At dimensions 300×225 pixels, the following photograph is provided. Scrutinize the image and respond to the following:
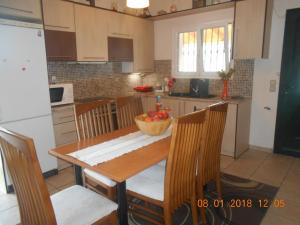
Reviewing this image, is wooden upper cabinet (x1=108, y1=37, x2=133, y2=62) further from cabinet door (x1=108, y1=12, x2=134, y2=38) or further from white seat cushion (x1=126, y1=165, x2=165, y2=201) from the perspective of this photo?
white seat cushion (x1=126, y1=165, x2=165, y2=201)

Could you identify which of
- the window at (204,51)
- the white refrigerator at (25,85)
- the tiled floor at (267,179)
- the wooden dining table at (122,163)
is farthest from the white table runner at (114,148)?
the window at (204,51)

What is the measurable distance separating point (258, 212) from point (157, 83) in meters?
3.01

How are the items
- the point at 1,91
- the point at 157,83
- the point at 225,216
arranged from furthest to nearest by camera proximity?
the point at 157,83 < the point at 1,91 < the point at 225,216

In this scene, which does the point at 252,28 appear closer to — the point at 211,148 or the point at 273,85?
the point at 273,85

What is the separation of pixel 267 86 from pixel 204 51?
1172mm

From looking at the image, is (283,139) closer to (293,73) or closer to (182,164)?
(293,73)

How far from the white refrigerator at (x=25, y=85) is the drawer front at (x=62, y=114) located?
0.35ft

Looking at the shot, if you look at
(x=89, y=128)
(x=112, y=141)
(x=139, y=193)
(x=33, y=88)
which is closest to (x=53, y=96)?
(x=33, y=88)

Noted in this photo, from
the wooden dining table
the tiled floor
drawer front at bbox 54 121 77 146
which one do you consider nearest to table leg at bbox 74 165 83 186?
the wooden dining table

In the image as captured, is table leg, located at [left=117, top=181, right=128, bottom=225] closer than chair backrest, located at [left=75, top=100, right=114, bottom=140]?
Yes

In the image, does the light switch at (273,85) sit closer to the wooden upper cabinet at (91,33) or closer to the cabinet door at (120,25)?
the cabinet door at (120,25)

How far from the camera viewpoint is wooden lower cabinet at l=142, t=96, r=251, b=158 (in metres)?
3.20

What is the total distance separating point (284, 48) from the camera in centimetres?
317

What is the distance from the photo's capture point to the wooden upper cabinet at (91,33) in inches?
123
